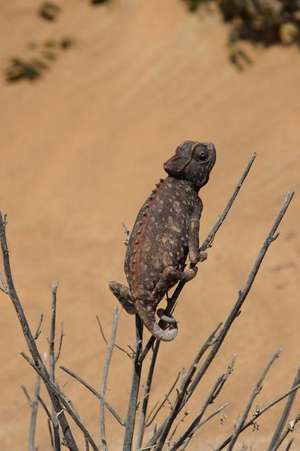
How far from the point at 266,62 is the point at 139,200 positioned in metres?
2.46

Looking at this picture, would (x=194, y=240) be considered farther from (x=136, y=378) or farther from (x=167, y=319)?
(x=136, y=378)

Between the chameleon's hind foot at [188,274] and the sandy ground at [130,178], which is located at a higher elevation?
the sandy ground at [130,178]

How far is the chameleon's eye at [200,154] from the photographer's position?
3.07 meters

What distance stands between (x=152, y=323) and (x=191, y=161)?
1.78 feet

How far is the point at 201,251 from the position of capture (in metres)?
3.06

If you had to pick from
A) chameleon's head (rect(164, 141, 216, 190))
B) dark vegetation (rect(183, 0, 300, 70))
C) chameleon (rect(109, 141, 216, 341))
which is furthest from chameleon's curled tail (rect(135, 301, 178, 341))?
dark vegetation (rect(183, 0, 300, 70))

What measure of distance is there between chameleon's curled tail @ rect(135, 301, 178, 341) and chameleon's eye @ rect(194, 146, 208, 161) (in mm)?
506

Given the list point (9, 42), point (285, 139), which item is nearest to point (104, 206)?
point (285, 139)

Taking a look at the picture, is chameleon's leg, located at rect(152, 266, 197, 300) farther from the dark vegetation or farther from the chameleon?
the dark vegetation

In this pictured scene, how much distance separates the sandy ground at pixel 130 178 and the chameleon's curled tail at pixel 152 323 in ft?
8.44

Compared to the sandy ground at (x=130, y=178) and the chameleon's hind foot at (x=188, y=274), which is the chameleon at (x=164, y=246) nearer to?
the chameleon's hind foot at (x=188, y=274)

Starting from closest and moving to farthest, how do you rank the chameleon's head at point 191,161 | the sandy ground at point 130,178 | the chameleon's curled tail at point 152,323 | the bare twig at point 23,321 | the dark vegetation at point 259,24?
the bare twig at point 23,321, the chameleon's curled tail at point 152,323, the chameleon's head at point 191,161, the sandy ground at point 130,178, the dark vegetation at point 259,24

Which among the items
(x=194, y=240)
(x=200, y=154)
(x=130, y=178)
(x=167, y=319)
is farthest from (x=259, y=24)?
(x=167, y=319)

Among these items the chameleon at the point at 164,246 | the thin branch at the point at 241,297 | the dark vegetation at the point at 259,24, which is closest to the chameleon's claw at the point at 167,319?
the chameleon at the point at 164,246
